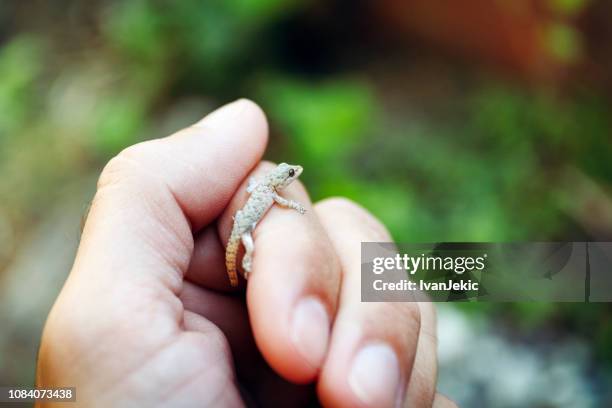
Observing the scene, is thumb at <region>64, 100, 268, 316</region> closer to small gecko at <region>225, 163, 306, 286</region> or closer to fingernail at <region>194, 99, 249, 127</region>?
fingernail at <region>194, 99, 249, 127</region>

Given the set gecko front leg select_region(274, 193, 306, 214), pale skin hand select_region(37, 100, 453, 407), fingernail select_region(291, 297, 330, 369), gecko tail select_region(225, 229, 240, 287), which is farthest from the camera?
gecko front leg select_region(274, 193, 306, 214)

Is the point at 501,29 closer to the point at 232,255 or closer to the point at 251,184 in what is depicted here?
the point at 251,184

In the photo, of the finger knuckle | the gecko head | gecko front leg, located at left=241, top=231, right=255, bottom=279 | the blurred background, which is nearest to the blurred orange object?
the blurred background

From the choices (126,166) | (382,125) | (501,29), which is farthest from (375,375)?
(501,29)

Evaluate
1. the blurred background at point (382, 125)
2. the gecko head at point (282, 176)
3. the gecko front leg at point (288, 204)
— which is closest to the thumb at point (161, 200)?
the gecko head at point (282, 176)

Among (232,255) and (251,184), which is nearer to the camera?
(232,255)

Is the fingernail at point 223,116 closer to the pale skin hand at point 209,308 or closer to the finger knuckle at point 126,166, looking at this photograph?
the pale skin hand at point 209,308
